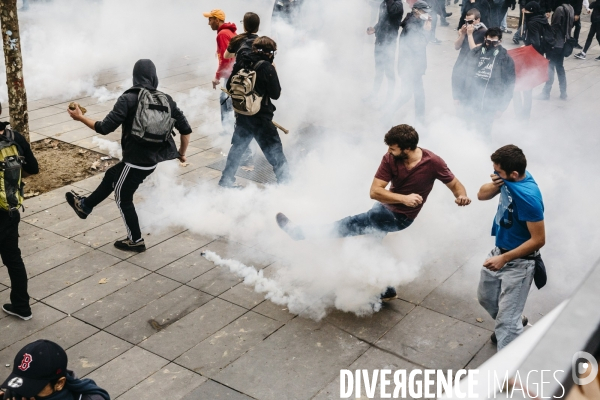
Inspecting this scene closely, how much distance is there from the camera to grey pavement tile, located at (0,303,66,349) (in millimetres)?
4648

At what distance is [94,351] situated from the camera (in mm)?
4512

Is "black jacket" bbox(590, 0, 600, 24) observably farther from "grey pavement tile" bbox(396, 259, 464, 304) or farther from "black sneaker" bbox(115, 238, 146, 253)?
"black sneaker" bbox(115, 238, 146, 253)

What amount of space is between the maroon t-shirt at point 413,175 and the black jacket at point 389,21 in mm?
5536

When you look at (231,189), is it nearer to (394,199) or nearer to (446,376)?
(394,199)

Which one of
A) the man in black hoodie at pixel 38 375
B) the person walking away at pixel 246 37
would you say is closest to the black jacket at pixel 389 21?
the person walking away at pixel 246 37

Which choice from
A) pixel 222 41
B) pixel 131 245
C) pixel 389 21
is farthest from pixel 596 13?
pixel 131 245

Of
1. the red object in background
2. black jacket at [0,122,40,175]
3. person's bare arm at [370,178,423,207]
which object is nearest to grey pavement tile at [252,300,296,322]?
person's bare arm at [370,178,423,207]

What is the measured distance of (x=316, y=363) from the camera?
4398mm

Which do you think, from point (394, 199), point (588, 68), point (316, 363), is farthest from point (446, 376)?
point (588, 68)

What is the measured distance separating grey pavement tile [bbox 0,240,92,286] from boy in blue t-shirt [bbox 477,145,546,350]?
3.41 meters

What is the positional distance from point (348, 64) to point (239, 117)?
507 centimetres

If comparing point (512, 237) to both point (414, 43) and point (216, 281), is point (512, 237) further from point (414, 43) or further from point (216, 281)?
point (414, 43)

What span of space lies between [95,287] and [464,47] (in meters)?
5.85

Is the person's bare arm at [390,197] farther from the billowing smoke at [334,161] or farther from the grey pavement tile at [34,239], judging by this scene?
the grey pavement tile at [34,239]
